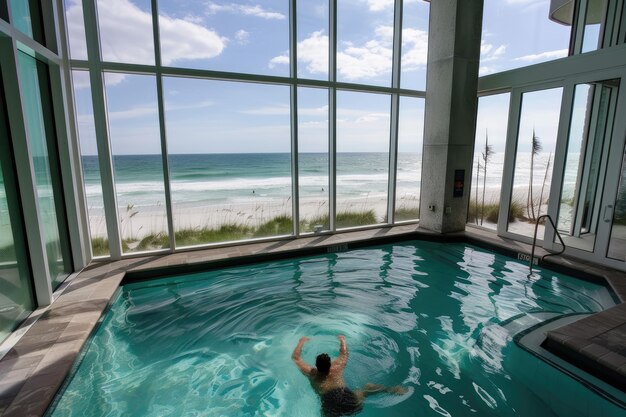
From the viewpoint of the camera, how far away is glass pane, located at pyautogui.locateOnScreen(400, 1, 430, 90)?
579 cm

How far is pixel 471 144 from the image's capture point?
5.83m

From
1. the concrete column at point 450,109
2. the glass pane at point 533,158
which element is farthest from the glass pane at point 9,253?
the glass pane at point 533,158

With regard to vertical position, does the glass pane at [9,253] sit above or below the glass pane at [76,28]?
below

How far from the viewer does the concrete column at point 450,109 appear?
5.39m

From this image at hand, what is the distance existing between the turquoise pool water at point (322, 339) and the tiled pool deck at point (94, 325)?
0.16 m

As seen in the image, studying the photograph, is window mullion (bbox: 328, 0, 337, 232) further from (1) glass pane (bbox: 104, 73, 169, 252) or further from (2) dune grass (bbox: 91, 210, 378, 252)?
(1) glass pane (bbox: 104, 73, 169, 252)

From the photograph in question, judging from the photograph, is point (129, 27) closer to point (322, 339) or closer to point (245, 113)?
point (322, 339)

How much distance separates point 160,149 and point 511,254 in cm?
545

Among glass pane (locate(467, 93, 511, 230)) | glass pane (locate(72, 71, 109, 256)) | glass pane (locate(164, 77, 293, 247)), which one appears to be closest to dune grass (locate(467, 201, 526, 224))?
glass pane (locate(467, 93, 511, 230))

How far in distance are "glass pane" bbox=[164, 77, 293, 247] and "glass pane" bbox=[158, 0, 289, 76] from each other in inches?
70.7

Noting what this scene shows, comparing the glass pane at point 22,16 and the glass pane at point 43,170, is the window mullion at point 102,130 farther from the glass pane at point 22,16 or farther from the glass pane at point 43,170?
the glass pane at point 22,16

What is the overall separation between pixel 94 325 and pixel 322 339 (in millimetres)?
2059

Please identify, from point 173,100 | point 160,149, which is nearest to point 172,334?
point 160,149

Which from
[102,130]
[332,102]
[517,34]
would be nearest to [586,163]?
[517,34]
